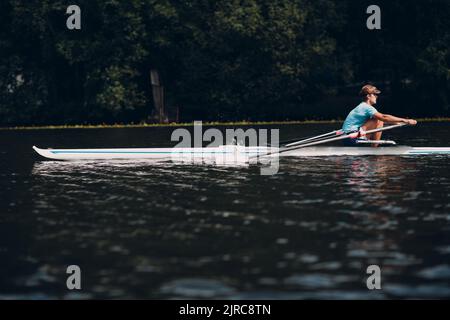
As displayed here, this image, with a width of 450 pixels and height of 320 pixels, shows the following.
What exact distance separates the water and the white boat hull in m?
1.54

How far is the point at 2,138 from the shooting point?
3681 cm

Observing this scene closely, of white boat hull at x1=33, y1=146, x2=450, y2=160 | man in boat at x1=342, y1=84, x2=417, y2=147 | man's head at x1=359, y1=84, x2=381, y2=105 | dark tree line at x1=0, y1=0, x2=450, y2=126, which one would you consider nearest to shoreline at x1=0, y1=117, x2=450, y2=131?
dark tree line at x1=0, y1=0, x2=450, y2=126

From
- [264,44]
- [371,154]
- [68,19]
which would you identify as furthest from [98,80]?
[371,154]

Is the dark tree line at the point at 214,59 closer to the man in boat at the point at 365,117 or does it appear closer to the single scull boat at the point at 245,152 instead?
the single scull boat at the point at 245,152

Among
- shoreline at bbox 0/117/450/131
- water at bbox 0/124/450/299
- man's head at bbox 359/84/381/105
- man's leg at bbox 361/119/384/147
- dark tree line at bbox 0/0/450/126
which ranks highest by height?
dark tree line at bbox 0/0/450/126

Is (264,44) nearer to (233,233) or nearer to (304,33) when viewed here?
(304,33)

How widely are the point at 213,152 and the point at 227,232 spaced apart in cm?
1071

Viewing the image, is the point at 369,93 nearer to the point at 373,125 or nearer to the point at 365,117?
the point at 365,117

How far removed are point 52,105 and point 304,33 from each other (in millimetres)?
15168

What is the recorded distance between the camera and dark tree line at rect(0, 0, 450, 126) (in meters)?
46.0

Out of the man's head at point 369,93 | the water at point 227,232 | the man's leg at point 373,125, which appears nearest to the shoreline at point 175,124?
the man's leg at point 373,125

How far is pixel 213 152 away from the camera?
75.2 ft

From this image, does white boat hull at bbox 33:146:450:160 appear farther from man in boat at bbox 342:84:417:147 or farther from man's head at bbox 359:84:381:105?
man's head at bbox 359:84:381:105
